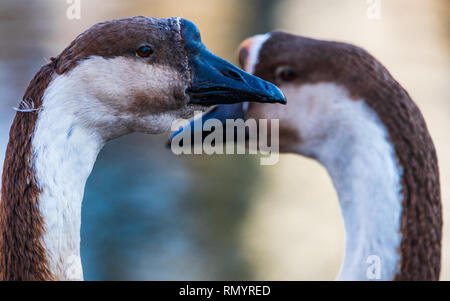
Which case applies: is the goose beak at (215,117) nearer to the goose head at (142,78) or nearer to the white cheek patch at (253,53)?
the white cheek patch at (253,53)

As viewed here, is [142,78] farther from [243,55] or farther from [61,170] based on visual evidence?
[243,55]

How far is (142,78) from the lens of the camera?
2.29m

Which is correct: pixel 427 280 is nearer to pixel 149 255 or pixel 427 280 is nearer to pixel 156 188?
pixel 149 255

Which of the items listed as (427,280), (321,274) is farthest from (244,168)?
(427,280)

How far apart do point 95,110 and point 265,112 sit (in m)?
1.26

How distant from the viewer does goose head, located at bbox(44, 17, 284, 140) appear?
2.19 m

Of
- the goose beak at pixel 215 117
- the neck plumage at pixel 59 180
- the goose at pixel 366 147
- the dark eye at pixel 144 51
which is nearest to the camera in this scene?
the neck plumage at pixel 59 180

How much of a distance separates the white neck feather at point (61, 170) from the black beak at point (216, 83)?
1.39 feet

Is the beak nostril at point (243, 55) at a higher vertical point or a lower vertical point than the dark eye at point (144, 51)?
higher

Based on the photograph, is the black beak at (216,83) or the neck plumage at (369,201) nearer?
the black beak at (216,83)

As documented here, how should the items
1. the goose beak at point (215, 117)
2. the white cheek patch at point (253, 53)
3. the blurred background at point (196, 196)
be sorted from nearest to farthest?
the goose beak at point (215, 117), the white cheek patch at point (253, 53), the blurred background at point (196, 196)

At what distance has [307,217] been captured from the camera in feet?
23.0

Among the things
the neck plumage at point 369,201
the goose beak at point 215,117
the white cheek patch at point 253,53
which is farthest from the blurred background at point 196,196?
the neck plumage at point 369,201

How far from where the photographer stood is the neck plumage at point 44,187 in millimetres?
2098
